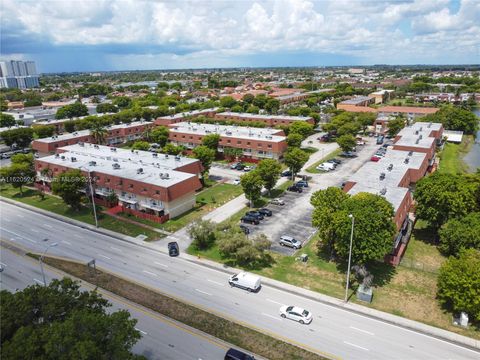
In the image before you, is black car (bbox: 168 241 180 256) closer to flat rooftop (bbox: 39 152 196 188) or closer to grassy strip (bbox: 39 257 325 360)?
grassy strip (bbox: 39 257 325 360)

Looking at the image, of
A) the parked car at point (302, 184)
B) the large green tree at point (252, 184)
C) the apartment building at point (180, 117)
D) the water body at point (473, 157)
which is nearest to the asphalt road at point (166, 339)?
the large green tree at point (252, 184)

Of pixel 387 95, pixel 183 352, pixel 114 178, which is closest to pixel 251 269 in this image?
pixel 183 352

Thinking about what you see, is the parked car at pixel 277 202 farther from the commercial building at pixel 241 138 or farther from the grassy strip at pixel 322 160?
the commercial building at pixel 241 138

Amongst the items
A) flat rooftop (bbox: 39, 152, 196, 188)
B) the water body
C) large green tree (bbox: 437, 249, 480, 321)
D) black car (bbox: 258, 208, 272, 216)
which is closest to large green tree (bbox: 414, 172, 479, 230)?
large green tree (bbox: 437, 249, 480, 321)

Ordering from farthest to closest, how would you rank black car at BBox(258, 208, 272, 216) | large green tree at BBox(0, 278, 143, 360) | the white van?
black car at BBox(258, 208, 272, 216) → the white van → large green tree at BBox(0, 278, 143, 360)

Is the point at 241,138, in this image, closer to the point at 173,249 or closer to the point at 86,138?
the point at 86,138

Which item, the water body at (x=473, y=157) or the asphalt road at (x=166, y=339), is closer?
the asphalt road at (x=166, y=339)

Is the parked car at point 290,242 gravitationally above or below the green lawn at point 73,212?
above
